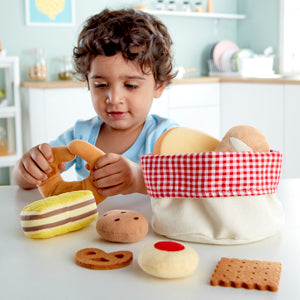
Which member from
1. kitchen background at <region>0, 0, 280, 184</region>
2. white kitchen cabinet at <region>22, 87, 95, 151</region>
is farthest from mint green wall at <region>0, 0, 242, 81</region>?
white kitchen cabinet at <region>22, 87, 95, 151</region>

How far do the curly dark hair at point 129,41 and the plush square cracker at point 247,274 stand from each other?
744 millimetres

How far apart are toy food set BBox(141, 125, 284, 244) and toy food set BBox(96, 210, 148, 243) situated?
3 centimetres

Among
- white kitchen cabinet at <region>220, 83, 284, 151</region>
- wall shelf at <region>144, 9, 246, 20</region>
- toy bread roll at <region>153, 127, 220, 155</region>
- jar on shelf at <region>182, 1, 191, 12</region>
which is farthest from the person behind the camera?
jar on shelf at <region>182, 1, 191, 12</region>

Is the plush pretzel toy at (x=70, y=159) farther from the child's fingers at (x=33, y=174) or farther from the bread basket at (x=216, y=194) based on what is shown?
the bread basket at (x=216, y=194)

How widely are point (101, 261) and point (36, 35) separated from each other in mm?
3162

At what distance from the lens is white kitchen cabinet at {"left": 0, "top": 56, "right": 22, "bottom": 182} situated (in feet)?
10.1

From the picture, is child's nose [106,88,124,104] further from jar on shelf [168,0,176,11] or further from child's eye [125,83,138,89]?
jar on shelf [168,0,176,11]

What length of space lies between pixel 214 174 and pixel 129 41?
0.69 m

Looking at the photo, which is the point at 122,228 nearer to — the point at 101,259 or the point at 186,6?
the point at 101,259

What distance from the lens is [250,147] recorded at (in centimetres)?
63

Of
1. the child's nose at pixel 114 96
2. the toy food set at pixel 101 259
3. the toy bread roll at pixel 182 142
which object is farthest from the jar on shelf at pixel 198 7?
the toy food set at pixel 101 259

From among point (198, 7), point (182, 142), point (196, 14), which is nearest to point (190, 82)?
point (196, 14)

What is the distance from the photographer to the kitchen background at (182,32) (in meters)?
3.37

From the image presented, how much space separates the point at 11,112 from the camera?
3084 mm
